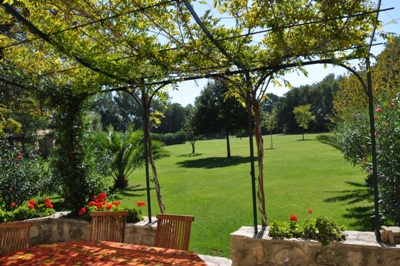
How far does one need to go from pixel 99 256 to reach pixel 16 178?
5.28 meters

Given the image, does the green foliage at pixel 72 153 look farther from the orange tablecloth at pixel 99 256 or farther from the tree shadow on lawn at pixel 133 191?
the tree shadow on lawn at pixel 133 191

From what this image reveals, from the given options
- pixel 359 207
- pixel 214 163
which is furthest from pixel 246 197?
A: pixel 214 163

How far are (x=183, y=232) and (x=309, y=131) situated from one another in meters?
51.7

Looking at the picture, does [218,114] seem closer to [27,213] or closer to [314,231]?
[27,213]

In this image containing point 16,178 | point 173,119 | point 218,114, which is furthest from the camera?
point 173,119

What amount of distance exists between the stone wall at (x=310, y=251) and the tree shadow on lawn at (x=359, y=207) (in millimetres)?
2437

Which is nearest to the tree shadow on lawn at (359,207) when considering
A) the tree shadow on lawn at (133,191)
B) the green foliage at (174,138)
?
the tree shadow on lawn at (133,191)

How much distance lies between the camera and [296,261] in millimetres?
3738

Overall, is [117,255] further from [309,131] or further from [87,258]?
[309,131]

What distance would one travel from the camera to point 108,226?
3938mm

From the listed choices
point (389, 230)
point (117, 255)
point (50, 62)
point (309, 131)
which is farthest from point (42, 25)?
point (309, 131)

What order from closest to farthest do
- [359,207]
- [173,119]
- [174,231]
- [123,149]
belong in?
[174,231] → [359,207] → [123,149] → [173,119]

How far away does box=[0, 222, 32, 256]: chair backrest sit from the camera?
340 cm

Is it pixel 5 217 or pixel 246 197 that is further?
pixel 246 197
